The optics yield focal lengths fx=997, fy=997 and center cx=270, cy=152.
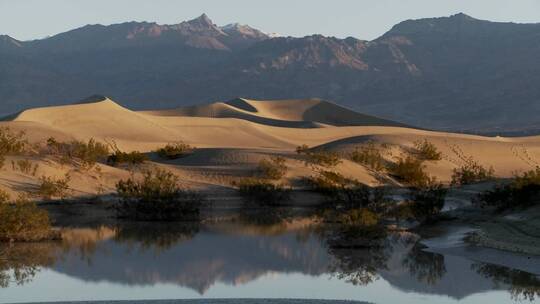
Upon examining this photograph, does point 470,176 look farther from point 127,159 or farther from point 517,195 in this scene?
point 517,195

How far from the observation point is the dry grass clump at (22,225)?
28219 mm

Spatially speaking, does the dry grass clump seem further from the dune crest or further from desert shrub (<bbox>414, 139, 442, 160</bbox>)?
the dune crest

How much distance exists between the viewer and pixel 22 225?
93.1ft

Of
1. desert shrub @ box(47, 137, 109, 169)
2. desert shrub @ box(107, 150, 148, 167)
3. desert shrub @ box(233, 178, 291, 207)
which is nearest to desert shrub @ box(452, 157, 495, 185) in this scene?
desert shrub @ box(233, 178, 291, 207)

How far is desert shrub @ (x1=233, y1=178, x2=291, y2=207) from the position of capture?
44.8 metres

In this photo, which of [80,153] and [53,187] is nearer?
[53,187]

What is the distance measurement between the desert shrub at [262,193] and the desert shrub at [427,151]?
74.1 ft

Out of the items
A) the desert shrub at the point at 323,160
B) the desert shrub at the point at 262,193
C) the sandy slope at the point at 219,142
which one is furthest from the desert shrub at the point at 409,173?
the desert shrub at the point at 262,193

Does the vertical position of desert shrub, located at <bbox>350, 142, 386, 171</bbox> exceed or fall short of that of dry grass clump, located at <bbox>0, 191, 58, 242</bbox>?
it exceeds it

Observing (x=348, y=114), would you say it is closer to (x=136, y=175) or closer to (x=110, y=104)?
(x=110, y=104)

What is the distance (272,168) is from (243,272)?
27.4 meters

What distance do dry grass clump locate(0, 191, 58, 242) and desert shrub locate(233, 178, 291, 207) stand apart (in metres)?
16.5

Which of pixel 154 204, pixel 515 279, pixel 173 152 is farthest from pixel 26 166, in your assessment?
pixel 515 279

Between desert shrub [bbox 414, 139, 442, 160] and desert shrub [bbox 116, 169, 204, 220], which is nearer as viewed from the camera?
desert shrub [bbox 116, 169, 204, 220]
